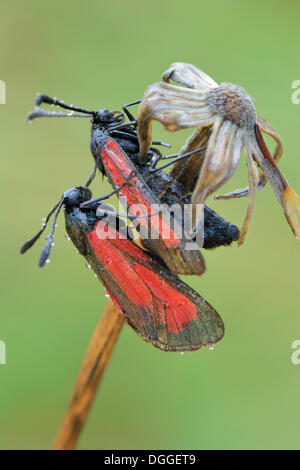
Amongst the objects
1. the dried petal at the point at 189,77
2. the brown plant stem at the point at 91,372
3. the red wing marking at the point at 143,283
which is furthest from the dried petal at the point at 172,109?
the brown plant stem at the point at 91,372

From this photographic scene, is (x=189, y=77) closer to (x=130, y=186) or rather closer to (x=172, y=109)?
(x=172, y=109)

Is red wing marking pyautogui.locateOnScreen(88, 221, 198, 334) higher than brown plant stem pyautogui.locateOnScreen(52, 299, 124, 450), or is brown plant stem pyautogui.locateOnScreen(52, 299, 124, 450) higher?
red wing marking pyautogui.locateOnScreen(88, 221, 198, 334)

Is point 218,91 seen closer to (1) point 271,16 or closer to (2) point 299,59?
(2) point 299,59

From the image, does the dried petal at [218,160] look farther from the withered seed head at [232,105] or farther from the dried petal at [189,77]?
the dried petal at [189,77]

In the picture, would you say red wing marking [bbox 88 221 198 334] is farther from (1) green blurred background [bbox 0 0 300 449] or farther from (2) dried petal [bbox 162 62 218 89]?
(1) green blurred background [bbox 0 0 300 449]

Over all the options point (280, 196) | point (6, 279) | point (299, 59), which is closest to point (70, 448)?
point (280, 196)

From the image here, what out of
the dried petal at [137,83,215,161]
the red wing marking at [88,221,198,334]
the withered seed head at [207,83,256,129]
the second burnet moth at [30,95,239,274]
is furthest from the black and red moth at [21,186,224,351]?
the withered seed head at [207,83,256,129]

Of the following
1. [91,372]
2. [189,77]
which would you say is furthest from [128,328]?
[189,77]
